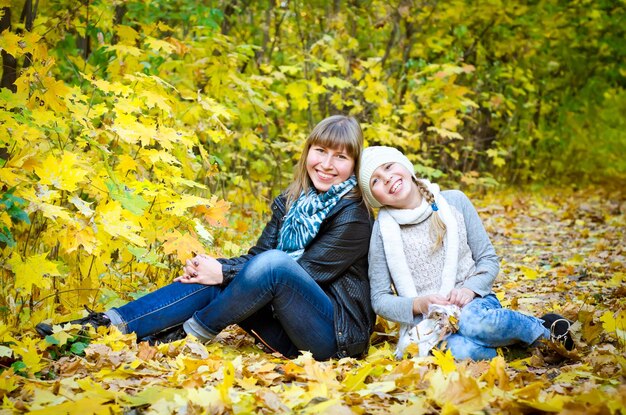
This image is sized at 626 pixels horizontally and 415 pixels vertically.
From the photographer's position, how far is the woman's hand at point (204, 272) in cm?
302

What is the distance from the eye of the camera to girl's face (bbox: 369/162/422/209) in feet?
9.89

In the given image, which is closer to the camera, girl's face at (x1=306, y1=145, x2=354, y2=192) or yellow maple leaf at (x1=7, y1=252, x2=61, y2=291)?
yellow maple leaf at (x1=7, y1=252, x2=61, y2=291)

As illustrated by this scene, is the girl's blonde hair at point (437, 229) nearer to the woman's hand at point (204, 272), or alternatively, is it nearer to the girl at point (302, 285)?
the girl at point (302, 285)

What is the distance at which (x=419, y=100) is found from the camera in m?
7.74

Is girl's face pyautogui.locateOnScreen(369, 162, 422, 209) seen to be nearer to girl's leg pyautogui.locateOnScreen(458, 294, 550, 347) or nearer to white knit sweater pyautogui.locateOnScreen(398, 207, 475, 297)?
white knit sweater pyautogui.locateOnScreen(398, 207, 475, 297)

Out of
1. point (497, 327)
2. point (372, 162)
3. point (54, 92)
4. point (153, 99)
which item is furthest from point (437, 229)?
point (54, 92)

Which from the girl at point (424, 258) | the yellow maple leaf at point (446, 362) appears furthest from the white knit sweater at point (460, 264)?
the yellow maple leaf at point (446, 362)

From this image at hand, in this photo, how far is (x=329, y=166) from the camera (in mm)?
3180

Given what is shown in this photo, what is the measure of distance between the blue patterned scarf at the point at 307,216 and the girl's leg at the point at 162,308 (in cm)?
42

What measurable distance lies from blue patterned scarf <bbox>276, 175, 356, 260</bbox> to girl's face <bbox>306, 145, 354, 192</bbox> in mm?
51

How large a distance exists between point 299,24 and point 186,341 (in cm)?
563

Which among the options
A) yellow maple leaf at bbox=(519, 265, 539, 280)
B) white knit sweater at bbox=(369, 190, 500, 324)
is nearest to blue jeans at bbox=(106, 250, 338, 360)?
white knit sweater at bbox=(369, 190, 500, 324)

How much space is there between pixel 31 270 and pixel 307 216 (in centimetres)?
126

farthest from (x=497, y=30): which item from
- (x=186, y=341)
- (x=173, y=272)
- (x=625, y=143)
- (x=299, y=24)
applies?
(x=186, y=341)
